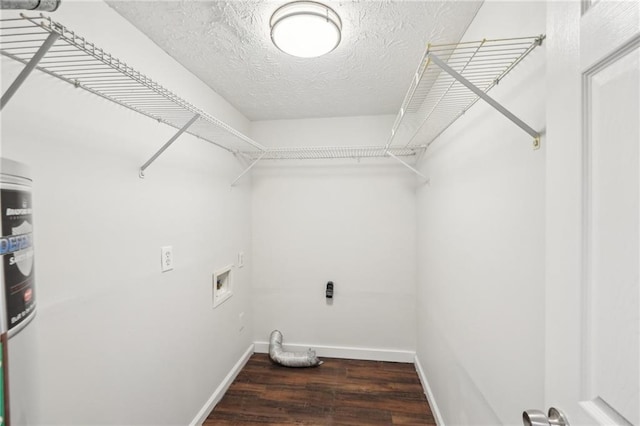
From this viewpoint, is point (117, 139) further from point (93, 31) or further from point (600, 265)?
point (600, 265)

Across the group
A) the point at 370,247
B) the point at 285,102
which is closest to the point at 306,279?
the point at 370,247

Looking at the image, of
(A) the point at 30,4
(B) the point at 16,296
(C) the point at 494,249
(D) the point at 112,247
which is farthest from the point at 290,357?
(A) the point at 30,4

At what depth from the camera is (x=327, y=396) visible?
6.97ft

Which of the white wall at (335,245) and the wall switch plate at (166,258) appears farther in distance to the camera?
the white wall at (335,245)

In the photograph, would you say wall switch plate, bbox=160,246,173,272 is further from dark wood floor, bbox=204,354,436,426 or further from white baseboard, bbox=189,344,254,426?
dark wood floor, bbox=204,354,436,426

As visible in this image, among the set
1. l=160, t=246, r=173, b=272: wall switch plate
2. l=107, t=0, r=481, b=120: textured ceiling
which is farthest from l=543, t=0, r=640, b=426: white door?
l=160, t=246, r=173, b=272: wall switch plate

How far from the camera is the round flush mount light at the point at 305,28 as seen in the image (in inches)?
43.6

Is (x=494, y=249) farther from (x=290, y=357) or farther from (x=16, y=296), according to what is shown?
(x=290, y=357)

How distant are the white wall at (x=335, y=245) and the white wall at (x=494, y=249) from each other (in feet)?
2.59

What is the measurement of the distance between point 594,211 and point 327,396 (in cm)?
224

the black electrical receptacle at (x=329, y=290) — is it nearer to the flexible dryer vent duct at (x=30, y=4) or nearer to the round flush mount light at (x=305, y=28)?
the round flush mount light at (x=305, y=28)

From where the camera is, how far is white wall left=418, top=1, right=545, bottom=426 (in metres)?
0.84

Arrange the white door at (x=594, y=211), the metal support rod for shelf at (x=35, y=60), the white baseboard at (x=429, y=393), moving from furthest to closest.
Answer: the white baseboard at (x=429, y=393)
the metal support rod for shelf at (x=35, y=60)
the white door at (x=594, y=211)

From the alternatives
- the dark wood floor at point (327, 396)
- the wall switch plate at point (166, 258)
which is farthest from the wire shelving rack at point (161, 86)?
the dark wood floor at point (327, 396)
